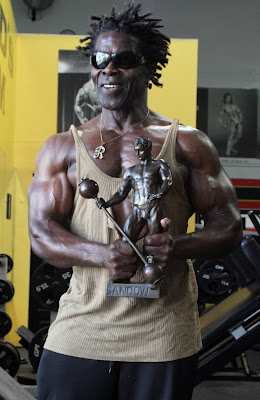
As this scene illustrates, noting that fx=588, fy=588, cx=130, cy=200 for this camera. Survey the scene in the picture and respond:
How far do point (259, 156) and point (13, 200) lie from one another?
298cm

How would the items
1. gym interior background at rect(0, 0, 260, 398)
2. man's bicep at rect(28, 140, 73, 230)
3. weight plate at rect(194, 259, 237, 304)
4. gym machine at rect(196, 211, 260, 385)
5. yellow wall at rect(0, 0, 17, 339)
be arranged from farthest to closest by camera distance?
gym interior background at rect(0, 0, 260, 398)
weight plate at rect(194, 259, 237, 304)
yellow wall at rect(0, 0, 17, 339)
gym machine at rect(196, 211, 260, 385)
man's bicep at rect(28, 140, 73, 230)

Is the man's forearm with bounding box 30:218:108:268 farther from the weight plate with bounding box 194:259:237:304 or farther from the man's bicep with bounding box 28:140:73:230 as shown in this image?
the weight plate with bounding box 194:259:237:304

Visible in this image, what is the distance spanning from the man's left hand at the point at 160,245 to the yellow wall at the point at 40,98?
359 cm

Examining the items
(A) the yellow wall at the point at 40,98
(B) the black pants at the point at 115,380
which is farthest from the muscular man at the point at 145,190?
(A) the yellow wall at the point at 40,98

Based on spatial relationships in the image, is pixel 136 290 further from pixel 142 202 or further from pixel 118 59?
pixel 118 59

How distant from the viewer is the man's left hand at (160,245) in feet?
3.90

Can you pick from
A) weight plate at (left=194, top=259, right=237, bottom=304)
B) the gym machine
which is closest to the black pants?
the gym machine

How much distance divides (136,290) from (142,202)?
18 cm

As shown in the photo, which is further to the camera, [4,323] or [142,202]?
Result: [4,323]

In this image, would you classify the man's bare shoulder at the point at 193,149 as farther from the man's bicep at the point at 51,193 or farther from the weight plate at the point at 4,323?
the weight plate at the point at 4,323

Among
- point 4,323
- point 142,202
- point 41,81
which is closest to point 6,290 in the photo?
point 4,323

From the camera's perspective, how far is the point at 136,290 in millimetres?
1184

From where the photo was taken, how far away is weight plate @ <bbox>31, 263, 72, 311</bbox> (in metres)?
3.71

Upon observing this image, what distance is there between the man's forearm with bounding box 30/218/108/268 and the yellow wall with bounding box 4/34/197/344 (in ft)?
11.1
